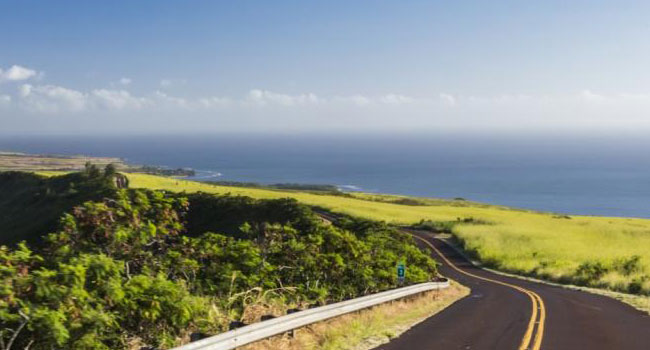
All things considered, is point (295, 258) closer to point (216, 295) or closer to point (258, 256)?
point (258, 256)

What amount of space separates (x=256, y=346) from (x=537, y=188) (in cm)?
18367

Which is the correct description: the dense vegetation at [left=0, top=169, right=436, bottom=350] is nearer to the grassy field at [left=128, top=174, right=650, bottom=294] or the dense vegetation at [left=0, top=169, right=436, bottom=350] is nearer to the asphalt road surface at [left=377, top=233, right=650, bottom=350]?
the asphalt road surface at [left=377, top=233, right=650, bottom=350]

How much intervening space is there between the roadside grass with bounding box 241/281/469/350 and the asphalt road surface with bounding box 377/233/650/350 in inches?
14.7

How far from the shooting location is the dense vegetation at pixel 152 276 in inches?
245

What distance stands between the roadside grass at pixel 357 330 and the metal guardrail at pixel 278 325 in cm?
24

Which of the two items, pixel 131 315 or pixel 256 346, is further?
pixel 256 346

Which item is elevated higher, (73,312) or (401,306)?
(73,312)

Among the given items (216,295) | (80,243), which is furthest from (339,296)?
(80,243)

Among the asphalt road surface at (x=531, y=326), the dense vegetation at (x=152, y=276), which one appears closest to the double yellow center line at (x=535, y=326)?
the asphalt road surface at (x=531, y=326)

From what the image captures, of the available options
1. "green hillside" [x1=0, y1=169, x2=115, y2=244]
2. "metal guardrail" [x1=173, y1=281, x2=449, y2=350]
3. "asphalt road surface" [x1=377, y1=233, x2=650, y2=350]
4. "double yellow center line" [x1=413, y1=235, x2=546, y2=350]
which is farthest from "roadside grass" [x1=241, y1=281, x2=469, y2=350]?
"green hillside" [x1=0, y1=169, x2=115, y2=244]

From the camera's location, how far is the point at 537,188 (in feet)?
584

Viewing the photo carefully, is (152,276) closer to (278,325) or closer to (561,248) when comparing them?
(278,325)

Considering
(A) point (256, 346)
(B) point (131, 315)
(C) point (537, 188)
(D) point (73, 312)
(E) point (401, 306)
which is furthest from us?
(C) point (537, 188)

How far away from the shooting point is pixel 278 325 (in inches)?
342
